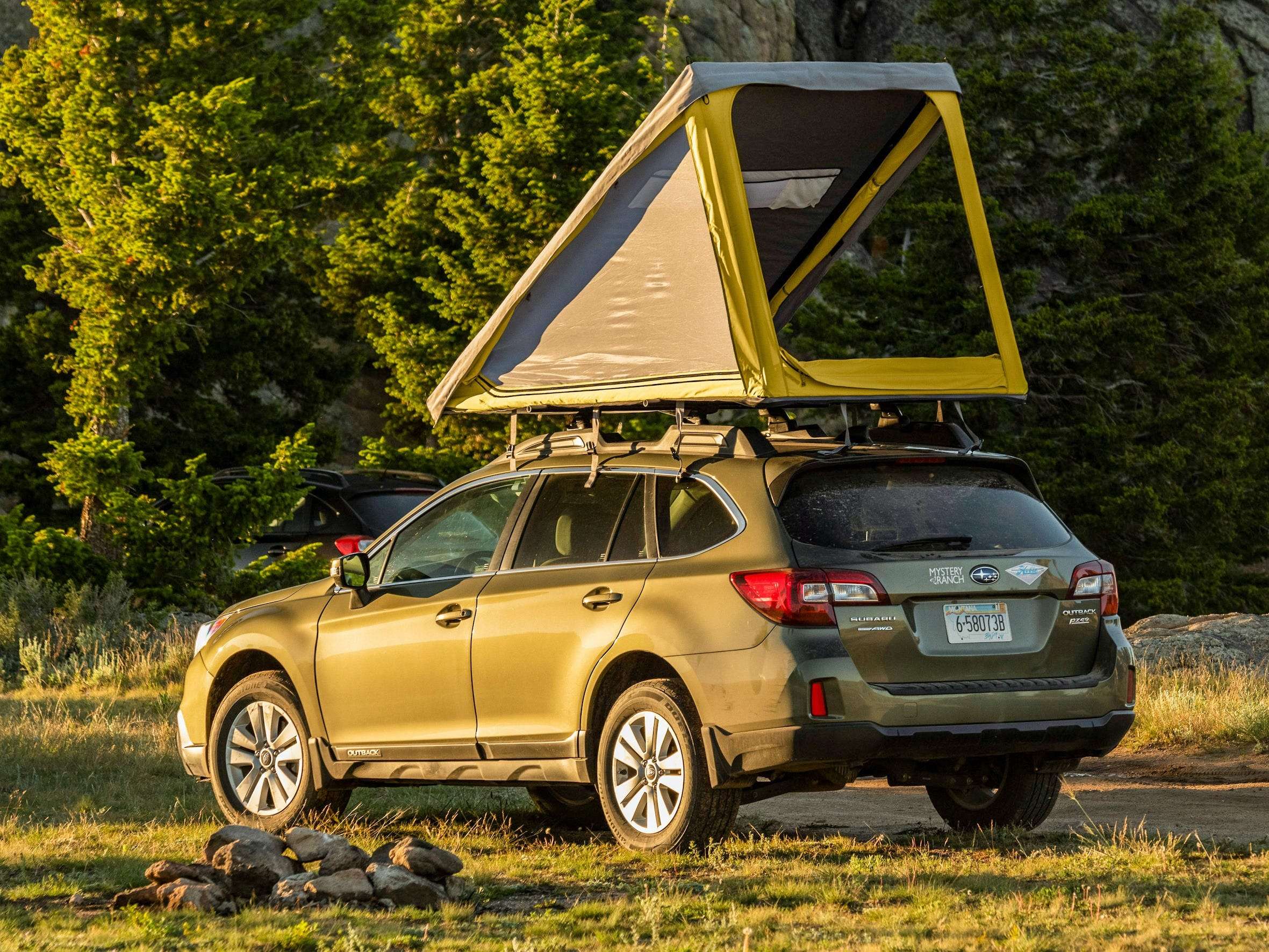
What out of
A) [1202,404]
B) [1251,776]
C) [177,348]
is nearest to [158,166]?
[177,348]

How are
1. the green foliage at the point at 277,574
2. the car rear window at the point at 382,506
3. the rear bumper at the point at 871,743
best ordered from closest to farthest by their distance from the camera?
the rear bumper at the point at 871,743 < the green foliage at the point at 277,574 < the car rear window at the point at 382,506

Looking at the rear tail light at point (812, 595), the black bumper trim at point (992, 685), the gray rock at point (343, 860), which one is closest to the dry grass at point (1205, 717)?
the black bumper trim at point (992, 685)

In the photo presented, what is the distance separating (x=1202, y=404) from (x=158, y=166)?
24214 millimetres

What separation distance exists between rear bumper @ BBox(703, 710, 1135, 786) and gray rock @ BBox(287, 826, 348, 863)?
1.53 meters

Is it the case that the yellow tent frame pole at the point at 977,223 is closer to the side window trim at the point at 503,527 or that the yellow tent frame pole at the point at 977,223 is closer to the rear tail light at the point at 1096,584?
the rear tail light at the point at 1096,584

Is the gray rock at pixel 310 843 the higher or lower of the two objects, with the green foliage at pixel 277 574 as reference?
lower

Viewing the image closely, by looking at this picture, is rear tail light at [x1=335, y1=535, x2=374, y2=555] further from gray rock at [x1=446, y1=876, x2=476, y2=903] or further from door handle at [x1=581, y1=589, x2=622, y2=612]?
gray rock at [x1=446, y1=876, x2=476, y2=903]

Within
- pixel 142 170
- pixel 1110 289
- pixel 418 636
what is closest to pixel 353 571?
pixel 418 636

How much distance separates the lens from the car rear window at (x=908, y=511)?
734 cm

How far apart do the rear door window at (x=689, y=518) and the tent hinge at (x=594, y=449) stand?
1.25ft

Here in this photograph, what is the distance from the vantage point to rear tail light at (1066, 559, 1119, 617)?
758 cm

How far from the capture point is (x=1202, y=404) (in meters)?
37.6

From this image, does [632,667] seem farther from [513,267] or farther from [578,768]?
[513,267]

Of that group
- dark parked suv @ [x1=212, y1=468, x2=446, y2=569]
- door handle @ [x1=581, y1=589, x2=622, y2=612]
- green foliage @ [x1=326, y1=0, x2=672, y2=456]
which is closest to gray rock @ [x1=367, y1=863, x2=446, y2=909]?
door handle @ [x1=581, y1=589, x2=622, y2=612]
